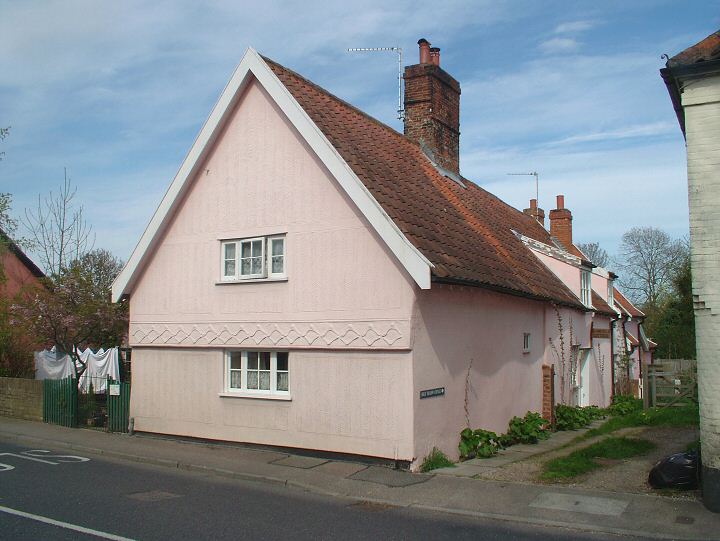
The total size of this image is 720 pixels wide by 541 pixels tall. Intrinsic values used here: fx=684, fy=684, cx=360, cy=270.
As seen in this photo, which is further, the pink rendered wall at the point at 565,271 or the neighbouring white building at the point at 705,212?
the pink rendered wall at the point at 565,271

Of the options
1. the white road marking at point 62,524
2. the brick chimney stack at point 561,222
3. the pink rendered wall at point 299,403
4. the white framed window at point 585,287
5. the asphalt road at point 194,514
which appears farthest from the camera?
the brick chimney stack at point 561,222

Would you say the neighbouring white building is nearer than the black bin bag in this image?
Yes

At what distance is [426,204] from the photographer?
14047 mm

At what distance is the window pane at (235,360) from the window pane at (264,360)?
0.58 m

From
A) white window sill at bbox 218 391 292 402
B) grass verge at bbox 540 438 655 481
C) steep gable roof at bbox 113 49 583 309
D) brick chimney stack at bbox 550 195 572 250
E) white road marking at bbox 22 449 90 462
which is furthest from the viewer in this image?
Answer: brick chimney stack at bbox 550 195 572 250

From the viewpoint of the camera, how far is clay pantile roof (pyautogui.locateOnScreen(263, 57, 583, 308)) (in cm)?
1227

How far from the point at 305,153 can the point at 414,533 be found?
24.4ft

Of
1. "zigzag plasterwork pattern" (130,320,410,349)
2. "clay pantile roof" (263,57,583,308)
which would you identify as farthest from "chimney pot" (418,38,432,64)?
"zigzag plasterwork pattern" (130,320,410,349)

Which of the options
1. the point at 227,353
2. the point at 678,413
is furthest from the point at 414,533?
the point at 678,413

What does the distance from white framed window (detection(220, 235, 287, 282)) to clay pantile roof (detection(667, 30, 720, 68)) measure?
742 centimetres

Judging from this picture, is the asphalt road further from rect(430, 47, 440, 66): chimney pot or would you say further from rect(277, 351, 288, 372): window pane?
rect(430, 47, 440, 66): chimney pot

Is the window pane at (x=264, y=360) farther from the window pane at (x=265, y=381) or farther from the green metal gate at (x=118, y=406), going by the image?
the green metal gate at (x=118, y=406)

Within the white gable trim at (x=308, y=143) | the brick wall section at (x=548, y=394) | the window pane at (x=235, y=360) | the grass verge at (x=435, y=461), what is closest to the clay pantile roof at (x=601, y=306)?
the brick wall section at (x=548, y=394)

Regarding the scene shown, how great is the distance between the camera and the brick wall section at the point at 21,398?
18172mm
